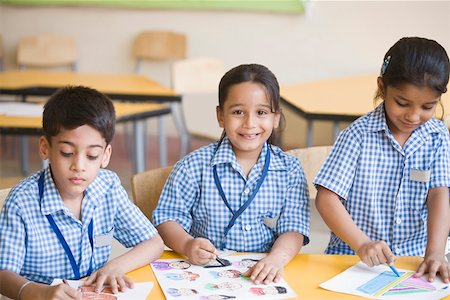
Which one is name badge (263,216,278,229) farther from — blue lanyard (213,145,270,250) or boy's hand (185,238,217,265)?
boy's hand (185,238,217,265)

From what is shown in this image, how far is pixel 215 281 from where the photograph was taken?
159 cm

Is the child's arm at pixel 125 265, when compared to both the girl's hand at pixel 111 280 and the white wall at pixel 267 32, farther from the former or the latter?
the white wall at pixel 267 32

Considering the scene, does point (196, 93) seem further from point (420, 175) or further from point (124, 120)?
point (420, 175)

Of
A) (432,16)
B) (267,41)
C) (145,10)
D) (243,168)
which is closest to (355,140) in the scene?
(243,168)

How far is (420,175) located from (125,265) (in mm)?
819

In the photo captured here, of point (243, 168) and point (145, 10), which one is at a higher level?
point (145, 10)

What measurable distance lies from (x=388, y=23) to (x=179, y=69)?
1693 mm

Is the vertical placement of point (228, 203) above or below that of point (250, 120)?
below

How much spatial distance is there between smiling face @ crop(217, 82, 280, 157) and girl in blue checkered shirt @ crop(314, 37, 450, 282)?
7.5 inches

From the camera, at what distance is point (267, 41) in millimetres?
5684

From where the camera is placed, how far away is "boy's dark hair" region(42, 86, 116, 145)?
164cm

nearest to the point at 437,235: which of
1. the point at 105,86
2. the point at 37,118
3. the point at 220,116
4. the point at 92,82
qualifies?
the point at 220,116

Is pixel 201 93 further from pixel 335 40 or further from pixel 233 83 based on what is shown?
pixel 233 83

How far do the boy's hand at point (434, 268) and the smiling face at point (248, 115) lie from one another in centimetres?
53
